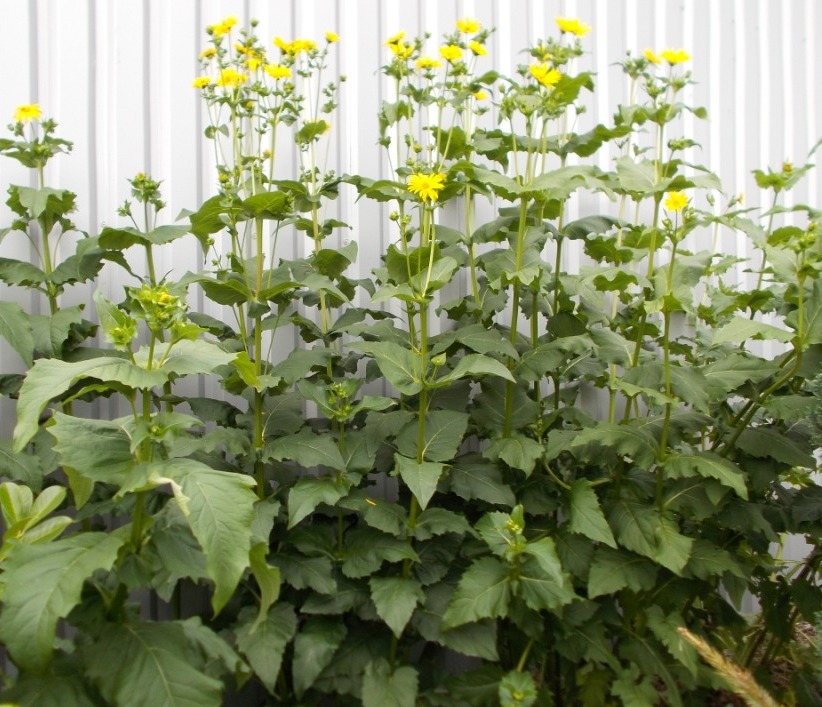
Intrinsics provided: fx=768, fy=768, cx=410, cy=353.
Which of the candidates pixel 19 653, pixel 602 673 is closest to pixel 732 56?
pixel 602 673

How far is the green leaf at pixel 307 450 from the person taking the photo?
6.75 ft

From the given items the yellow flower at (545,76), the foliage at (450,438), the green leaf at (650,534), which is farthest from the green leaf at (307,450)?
the yellow flower at (545,76)

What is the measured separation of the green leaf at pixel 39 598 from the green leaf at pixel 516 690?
106 centimetres

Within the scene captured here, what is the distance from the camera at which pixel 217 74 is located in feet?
8.56

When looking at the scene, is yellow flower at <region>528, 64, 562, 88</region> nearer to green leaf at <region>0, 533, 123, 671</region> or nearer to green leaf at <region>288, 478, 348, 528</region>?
green leaf at <region>288, 478, 348, 528</region>

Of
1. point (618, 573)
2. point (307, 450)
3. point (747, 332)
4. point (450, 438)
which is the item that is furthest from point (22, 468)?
point (747, 332)

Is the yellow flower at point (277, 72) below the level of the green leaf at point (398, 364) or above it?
above

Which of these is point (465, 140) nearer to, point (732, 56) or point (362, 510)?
point (362, 510)

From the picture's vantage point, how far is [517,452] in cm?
219

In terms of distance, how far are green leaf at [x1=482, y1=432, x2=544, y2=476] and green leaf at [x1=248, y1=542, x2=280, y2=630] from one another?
801mm

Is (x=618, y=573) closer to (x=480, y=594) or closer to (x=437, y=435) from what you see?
(x=480, y=594)

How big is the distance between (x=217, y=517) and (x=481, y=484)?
964 mm

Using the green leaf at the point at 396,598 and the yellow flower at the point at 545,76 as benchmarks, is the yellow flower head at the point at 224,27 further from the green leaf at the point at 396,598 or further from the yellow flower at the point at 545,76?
the green leaf at the point at 396,598

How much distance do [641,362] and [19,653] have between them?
1775mm
